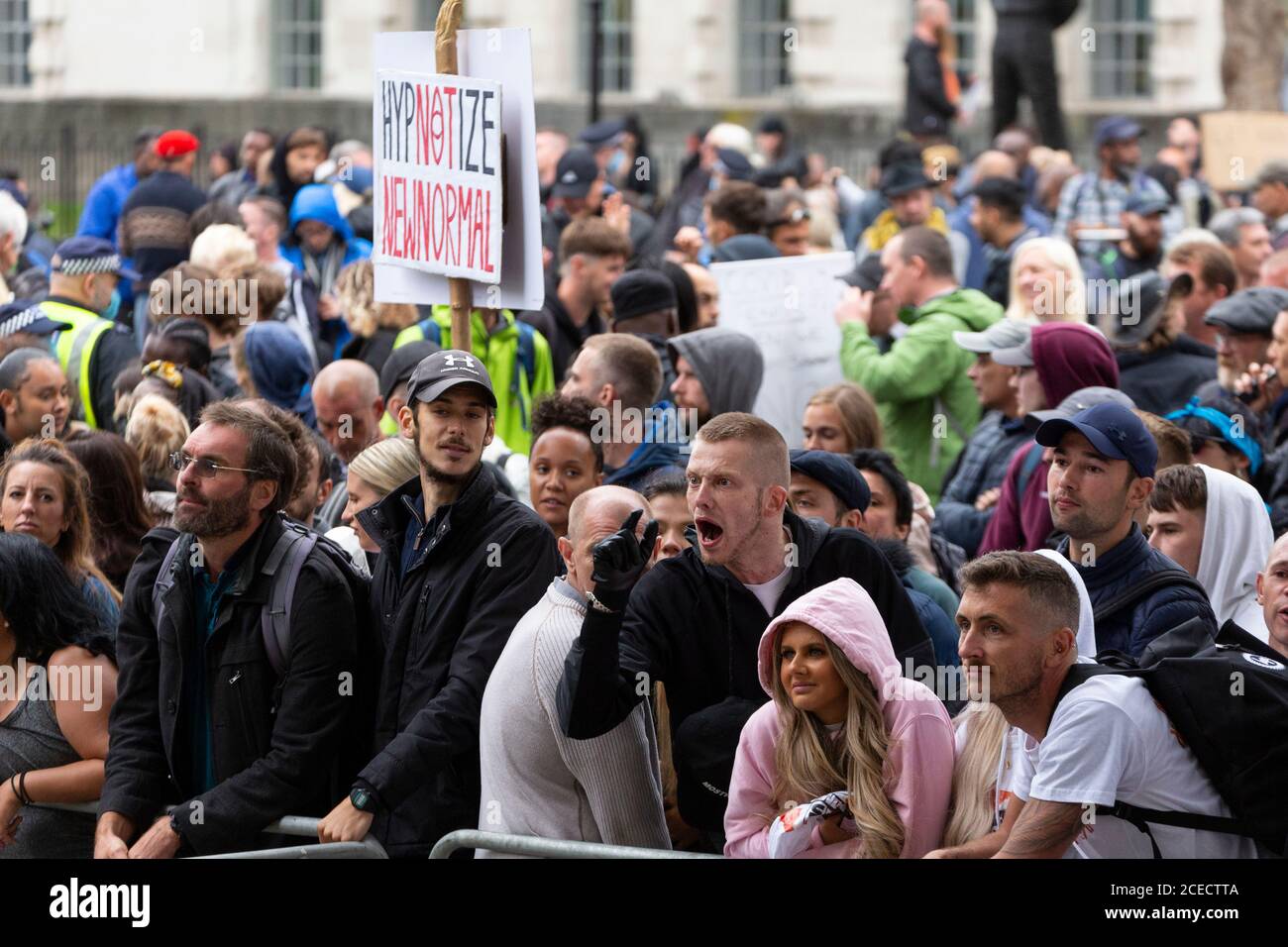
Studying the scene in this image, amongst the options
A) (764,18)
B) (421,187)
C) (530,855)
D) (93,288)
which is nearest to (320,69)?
(764,18)

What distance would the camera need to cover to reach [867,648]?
516 cm

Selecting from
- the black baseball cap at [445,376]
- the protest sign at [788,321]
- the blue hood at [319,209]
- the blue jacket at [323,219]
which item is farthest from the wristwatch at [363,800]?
the blue hood at [319,209]

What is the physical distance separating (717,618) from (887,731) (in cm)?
73

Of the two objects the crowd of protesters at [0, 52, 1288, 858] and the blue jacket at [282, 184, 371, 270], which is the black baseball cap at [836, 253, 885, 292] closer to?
the crowd of protesters at [0, 52, 1288, 858]

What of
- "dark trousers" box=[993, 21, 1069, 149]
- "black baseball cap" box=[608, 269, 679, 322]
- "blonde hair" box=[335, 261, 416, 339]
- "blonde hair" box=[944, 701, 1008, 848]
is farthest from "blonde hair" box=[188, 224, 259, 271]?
"dark trousers" box=[993, 21, 1069, 149]

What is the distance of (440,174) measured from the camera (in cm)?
703

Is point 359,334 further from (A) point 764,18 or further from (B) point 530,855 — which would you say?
(A) point 764,18

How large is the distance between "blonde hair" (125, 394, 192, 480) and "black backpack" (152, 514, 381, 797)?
1830 millimetres

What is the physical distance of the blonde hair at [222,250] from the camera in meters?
10.8

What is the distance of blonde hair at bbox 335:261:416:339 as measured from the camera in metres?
10.2

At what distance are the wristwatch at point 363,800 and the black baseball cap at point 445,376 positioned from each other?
110 centimetres

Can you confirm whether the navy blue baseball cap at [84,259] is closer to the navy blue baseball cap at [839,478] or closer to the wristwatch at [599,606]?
the navy blue baseball cap at [839,478]

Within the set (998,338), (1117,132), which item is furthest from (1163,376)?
(1117,132)

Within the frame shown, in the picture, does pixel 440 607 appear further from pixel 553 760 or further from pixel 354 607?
pixel 553 760
